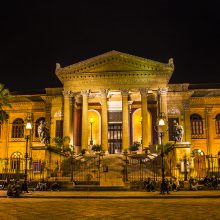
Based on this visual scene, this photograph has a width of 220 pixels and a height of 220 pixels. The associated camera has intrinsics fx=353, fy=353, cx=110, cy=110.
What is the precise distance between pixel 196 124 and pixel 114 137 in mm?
11928

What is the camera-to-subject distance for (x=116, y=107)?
5038cm

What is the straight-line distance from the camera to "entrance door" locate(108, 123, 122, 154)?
163ft

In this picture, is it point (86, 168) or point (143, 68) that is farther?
point (143, 68)

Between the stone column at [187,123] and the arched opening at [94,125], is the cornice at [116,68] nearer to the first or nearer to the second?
the stone column at [187,123]

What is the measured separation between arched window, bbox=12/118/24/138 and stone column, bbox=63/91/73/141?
37.5 ft

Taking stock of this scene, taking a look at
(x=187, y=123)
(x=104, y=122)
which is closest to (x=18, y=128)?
(x=104, y=122)

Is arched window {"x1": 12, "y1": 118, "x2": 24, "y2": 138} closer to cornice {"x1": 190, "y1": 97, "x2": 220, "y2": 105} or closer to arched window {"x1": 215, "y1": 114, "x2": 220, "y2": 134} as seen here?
cornice {"x1": 190, "y1": 97, "x2": 220, "y2": 105}

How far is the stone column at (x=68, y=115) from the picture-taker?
44562mm

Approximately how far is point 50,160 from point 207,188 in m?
15.2

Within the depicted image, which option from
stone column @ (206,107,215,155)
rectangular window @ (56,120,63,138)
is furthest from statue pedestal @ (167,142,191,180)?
rectangular window @ (56,120,63,138)

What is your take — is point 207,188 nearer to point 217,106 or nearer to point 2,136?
point 217,106

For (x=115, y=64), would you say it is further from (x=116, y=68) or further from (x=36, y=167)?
(x=36, y=167)

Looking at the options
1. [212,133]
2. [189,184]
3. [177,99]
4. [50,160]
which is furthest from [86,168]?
[212,133]

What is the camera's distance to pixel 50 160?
3400cm
